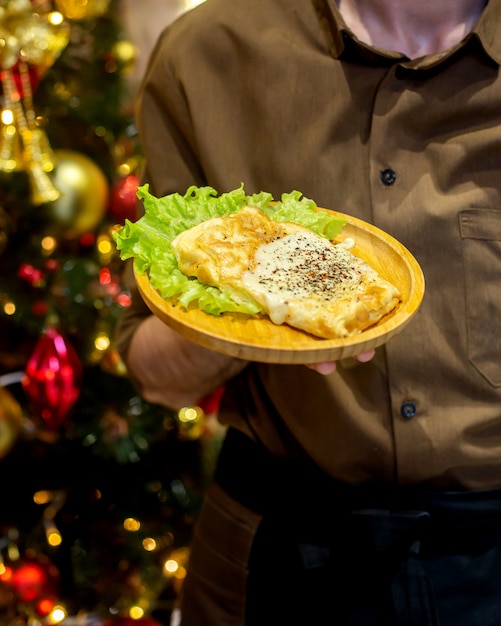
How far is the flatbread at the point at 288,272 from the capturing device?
957mm

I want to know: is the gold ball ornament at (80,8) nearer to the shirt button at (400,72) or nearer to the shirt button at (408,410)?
the shirt button at (400,72)

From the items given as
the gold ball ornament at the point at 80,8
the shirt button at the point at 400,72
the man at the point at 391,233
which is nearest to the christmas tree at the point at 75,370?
the gold ball ornament at the point at 80,8

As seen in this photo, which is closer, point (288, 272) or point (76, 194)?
point (288, 272)

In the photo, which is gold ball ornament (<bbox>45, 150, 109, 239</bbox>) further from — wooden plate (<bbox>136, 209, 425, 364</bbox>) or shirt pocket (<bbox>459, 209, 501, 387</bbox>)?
shirt pocket (<bbox>459, 209, 501, 387</bbox>)

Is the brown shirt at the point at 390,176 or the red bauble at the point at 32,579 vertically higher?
the brown shirt at the point at 390,176

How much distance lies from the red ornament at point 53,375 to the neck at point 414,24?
1.06m

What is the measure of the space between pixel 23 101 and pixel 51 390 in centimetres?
71

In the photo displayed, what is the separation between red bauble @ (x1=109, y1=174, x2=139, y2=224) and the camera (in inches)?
77.9

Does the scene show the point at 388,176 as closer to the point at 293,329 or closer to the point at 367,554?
the point at 293,329

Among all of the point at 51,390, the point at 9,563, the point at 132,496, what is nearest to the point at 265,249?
the point at 51,390

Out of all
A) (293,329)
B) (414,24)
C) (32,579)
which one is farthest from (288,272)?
(32,579)

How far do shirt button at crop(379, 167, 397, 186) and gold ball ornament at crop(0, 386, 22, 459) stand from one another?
117 centimetres

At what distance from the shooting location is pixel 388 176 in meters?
1.16

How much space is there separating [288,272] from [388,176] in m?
0.23
